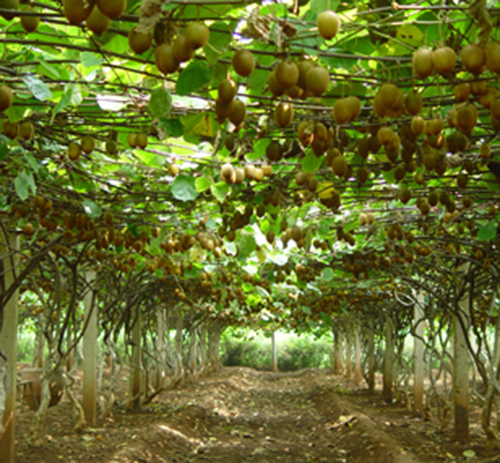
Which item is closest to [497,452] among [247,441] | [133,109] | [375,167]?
[247,441]

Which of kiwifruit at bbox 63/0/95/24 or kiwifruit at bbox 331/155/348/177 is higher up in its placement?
kiwifruit at bbox 63/0/95/24

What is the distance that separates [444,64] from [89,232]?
3091 mm

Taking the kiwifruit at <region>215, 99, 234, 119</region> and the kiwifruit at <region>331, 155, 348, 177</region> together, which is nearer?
the kiwifruit at <region>215, 99, 234, 119</region>

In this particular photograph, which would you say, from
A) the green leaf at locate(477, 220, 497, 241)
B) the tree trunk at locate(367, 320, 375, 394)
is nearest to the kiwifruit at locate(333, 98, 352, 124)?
the green leaf at locate(477, 220, 497, 241)

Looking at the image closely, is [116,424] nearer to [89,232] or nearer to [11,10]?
[89,232]

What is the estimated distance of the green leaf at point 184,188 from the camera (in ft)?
9.93

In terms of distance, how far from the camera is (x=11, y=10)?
1.38 meters

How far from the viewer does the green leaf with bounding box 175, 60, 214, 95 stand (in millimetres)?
1679

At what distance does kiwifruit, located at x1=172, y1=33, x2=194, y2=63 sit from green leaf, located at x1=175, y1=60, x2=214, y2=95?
15.7 inches

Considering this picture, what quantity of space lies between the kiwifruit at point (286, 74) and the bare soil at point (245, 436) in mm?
5395

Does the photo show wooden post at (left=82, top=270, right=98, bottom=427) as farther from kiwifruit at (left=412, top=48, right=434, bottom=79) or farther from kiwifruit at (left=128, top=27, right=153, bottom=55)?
kiwifruit at (left=412, top=48, right=434, bottom=79)

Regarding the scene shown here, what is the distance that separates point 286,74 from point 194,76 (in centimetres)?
43

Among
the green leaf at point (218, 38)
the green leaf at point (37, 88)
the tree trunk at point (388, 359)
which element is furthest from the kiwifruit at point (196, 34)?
the tree trunk at point (388, 359)

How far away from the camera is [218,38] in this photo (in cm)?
156
